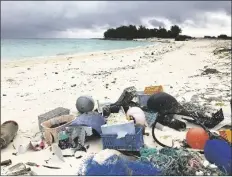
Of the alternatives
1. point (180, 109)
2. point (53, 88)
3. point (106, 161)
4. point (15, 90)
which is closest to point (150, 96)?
point (180, 109)

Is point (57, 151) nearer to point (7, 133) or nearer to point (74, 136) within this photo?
point (74, 136)

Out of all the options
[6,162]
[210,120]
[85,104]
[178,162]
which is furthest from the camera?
[85,104]

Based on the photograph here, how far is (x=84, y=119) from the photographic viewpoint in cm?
608

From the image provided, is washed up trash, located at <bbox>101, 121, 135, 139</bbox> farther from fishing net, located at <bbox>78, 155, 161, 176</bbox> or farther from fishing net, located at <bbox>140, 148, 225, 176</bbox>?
fishing net, located at <bbox>78, 155, 161, 176</bbox>

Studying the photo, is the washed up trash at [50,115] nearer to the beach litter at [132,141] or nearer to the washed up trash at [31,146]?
the beach litter at [132,141]

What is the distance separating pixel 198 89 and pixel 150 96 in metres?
2.94

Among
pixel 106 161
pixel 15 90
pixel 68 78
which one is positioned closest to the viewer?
pixel 106 161

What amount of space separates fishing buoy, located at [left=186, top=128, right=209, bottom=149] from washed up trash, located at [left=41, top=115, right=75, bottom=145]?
7.12ft

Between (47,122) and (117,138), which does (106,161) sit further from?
(47,122)

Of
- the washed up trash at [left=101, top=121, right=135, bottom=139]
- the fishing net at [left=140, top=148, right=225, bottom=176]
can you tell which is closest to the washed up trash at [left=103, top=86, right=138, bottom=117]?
the washed up trash at [left=101, top=121, right=135, bottom=139]

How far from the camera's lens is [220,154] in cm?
459

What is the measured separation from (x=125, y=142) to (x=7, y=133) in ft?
7.29

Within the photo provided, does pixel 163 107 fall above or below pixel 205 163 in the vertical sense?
above

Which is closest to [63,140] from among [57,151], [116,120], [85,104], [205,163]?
[57,151]
